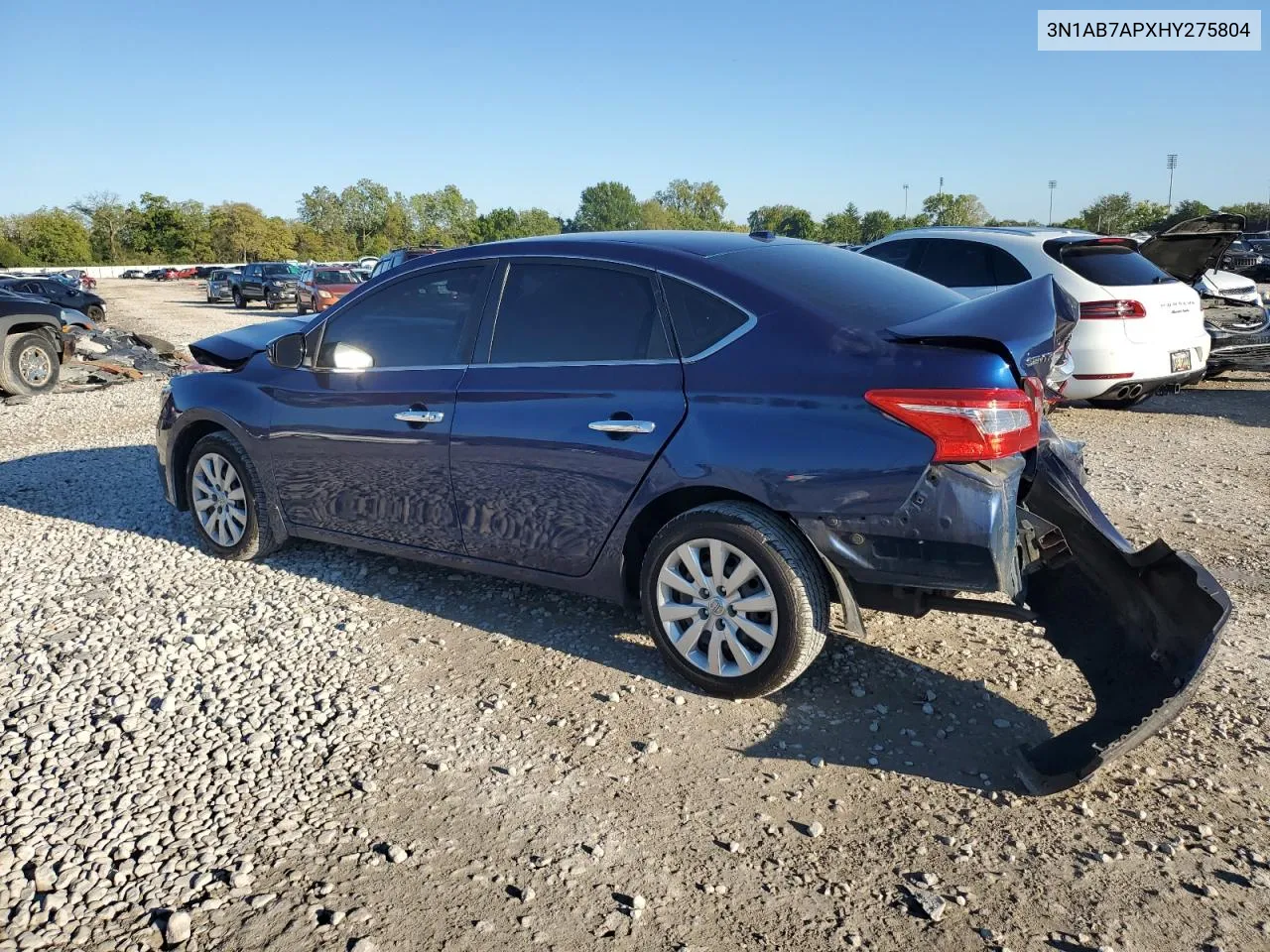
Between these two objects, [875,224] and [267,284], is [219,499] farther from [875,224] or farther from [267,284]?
[875,224]

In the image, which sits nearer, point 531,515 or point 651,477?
point 651,477

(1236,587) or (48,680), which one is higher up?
(48,680)

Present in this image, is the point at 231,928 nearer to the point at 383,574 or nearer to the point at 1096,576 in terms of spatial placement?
the point at 383,574

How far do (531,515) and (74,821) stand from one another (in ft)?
6.33

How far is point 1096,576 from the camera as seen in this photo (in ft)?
11.8

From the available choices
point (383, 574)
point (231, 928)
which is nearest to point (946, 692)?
point (231, 928)

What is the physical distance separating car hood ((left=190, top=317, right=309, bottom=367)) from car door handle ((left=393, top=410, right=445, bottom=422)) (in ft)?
3.72

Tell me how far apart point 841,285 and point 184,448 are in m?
3.92

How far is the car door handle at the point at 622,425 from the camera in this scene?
3.67m

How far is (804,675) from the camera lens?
3.87 m

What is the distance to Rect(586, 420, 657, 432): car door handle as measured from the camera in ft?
12.0

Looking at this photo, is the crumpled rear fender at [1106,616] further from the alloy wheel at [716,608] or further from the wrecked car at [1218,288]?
the wrecked car at [1218,288]

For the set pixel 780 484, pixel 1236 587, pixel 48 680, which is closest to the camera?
pixel 780 484

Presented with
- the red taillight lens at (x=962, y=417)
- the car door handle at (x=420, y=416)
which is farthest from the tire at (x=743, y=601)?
the car door handle at (x=420, y=416)
